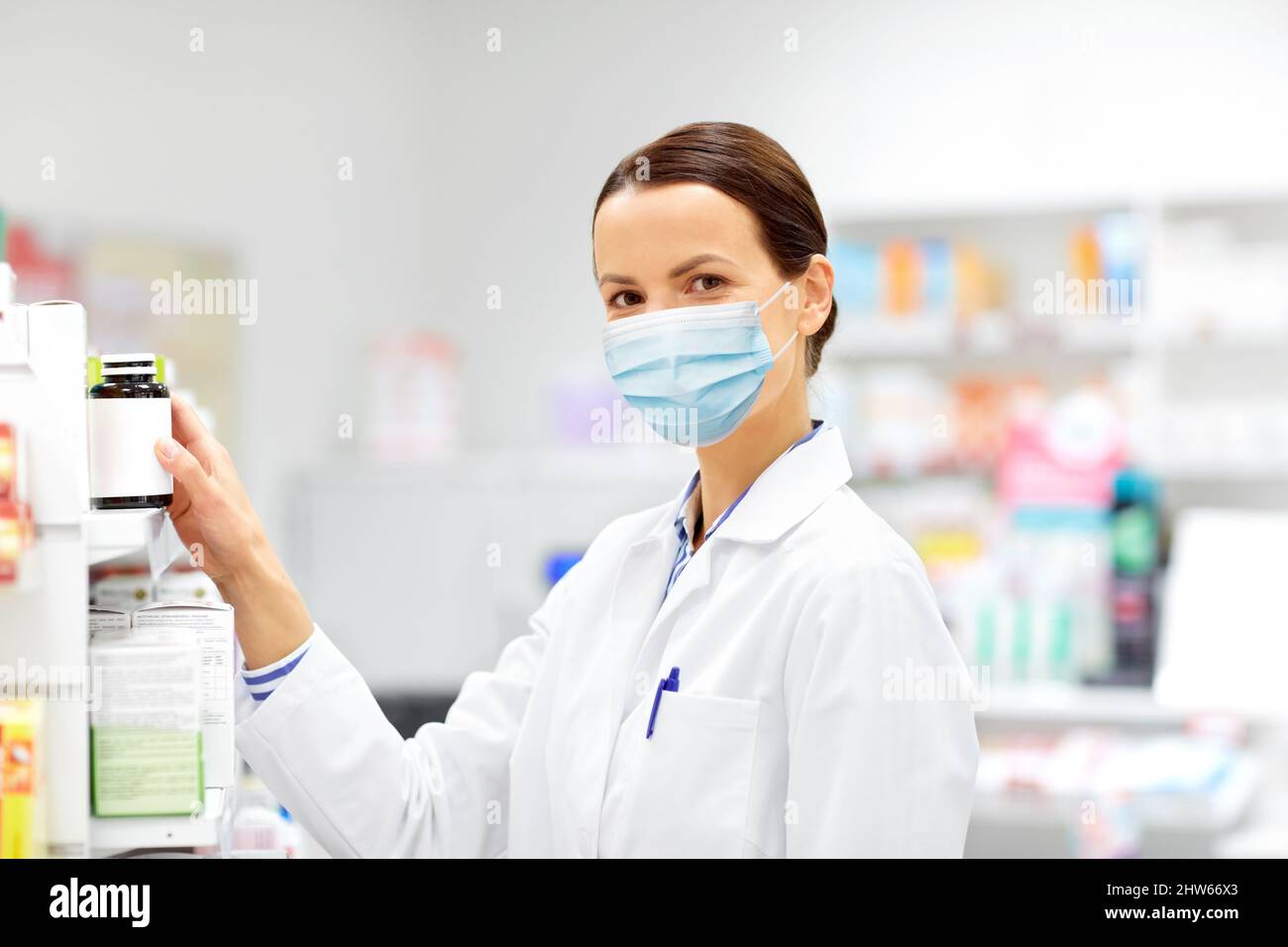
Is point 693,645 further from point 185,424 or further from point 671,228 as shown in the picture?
point 185,424

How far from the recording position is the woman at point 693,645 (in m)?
1.29

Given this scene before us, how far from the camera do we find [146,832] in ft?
4.03

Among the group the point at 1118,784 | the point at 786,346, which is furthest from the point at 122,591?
the point at 1118,784

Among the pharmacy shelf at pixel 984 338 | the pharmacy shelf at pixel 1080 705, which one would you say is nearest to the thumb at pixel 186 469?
the pharmacy shelf at pixel 984 338

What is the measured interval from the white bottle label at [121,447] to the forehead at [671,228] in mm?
519

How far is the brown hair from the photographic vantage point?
1.41 metres

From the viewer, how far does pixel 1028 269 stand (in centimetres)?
446

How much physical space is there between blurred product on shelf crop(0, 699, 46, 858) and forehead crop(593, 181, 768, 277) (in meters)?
0.75

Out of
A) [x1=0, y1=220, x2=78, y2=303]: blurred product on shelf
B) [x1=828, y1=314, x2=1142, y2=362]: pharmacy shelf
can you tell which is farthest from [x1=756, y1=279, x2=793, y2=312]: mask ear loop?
[x1=0, y1=220, x2=78, y2=303]: blurred product on shelf

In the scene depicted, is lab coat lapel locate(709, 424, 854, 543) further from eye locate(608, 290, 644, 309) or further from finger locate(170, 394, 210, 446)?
finger locate(170, 394, 210, 446)

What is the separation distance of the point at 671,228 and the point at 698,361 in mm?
157

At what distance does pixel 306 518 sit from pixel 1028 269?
274 cm
